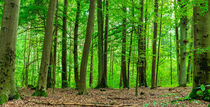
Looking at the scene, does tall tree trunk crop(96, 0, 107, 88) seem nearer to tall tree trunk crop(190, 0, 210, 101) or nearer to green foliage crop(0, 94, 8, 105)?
tall tree trunk crop(190, 0, 210, 101)

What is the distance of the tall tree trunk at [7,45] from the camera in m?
5.55

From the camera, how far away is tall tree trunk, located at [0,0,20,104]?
5551 mm

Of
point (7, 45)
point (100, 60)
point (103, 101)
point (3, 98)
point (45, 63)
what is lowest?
point (103, 101)

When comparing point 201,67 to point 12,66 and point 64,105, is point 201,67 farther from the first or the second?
point 12,66

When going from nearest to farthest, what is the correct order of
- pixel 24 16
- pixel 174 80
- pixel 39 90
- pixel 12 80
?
1. pixel 12 80
2. pixel 39 90
3. pixel 24 16
4. pixel 174 80

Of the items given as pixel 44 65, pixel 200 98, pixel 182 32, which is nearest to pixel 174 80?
pixel 182 32

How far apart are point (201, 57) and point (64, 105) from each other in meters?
5.37

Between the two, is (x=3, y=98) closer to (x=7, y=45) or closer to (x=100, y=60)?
(x=7, y=45)

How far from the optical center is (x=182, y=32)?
11.7 meters

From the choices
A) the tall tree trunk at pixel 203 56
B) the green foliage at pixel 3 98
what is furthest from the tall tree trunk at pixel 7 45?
the tall tree trunk at pixel 203 56

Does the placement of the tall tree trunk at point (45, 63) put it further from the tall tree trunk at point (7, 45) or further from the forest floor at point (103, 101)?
the tall tree trunk at point (7, 45)

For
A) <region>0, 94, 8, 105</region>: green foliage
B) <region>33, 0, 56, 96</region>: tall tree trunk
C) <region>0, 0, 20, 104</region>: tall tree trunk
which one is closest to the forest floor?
<region>0, 94, 8, 105</region>: green foliage

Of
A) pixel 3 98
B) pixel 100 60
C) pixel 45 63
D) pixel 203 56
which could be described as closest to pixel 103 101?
pixel 45 63

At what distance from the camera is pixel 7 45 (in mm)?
5617
